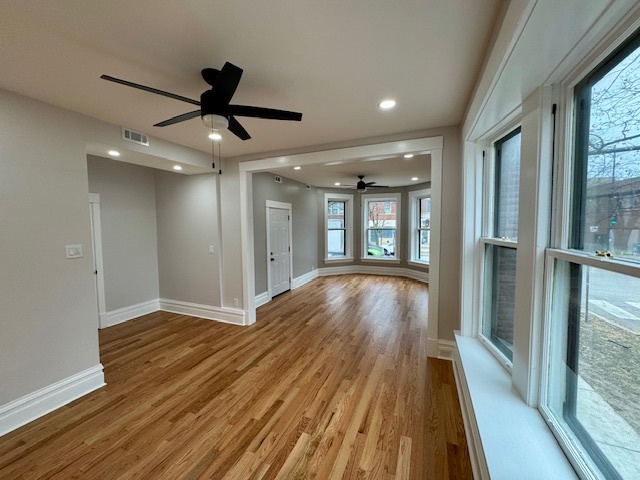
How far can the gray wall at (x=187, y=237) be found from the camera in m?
4.06

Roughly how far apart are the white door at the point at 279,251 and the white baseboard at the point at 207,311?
130 centimetres

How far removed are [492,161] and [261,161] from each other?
2.80 metres

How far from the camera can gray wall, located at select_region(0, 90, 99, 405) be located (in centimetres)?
197

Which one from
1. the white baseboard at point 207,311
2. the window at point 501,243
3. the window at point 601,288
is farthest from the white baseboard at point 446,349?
the white baseboard at point 207,311

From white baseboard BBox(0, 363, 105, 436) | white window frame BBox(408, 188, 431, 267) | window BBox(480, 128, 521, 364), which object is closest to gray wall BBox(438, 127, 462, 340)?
window BBox(480, 128, 521, 364)

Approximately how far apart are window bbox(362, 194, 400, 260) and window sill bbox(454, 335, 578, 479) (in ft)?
19.0

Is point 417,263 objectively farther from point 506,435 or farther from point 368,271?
point 506,435

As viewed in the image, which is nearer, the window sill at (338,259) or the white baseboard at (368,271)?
the white baseboard at (368,271)

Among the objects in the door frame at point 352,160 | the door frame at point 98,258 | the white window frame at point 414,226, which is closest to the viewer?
the door frame at point 352,160

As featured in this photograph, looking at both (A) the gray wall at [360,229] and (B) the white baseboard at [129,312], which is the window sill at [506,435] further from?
(A) the gray wall at [360,229]

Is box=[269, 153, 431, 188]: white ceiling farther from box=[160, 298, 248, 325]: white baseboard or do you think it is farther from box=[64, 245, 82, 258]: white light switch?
box=[64, 245, 82, 258]: white light switch

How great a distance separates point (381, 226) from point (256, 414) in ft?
20.7

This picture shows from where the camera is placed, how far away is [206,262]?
13.6 feet

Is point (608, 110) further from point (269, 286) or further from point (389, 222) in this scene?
point (389, 222)
